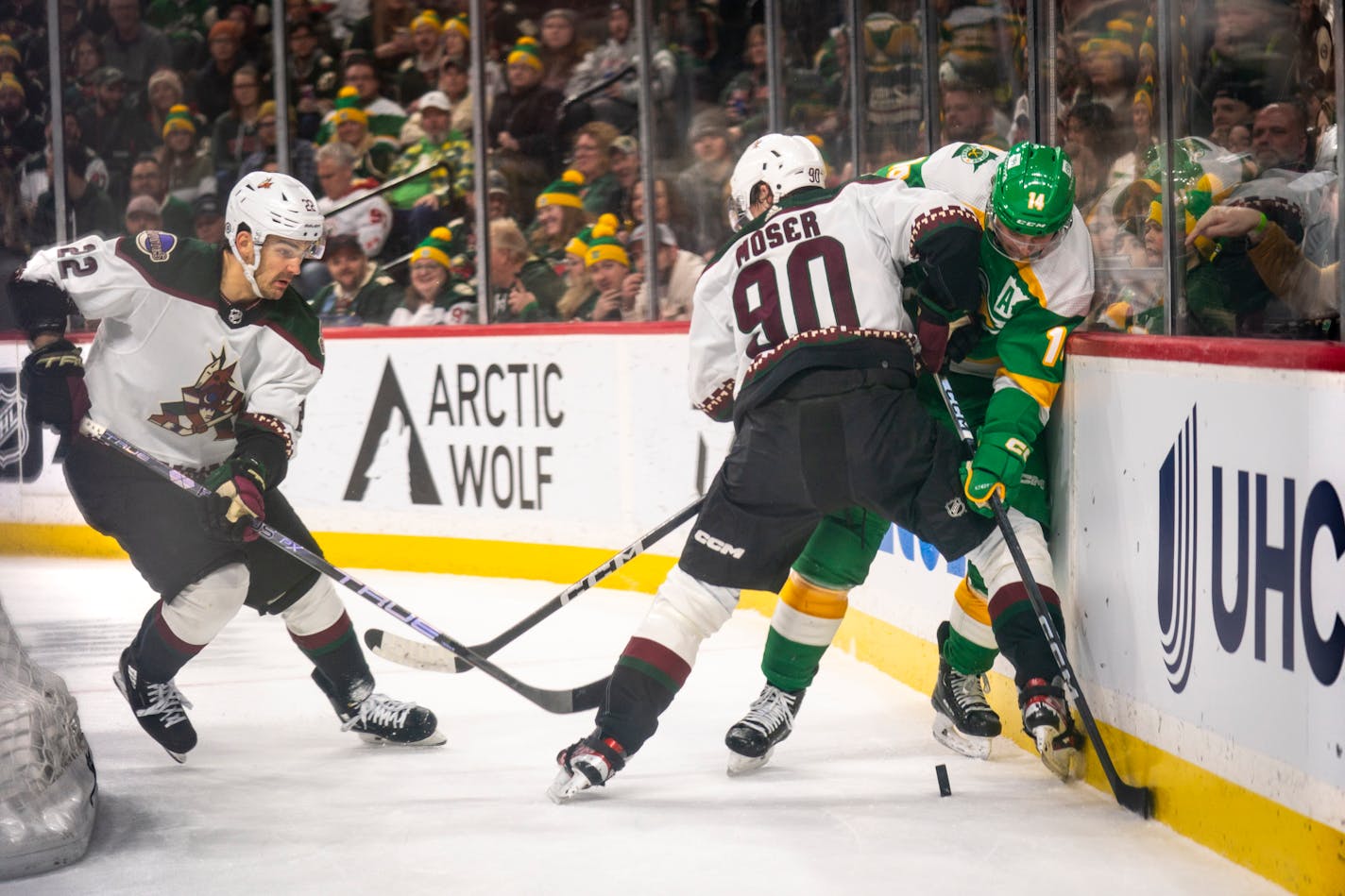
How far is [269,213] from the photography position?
10.0 ft

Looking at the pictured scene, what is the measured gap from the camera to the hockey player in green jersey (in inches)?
112

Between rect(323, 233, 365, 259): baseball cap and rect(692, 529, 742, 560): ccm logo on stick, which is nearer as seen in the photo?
rect(692, 529, 742, 560): ccm logo on stick

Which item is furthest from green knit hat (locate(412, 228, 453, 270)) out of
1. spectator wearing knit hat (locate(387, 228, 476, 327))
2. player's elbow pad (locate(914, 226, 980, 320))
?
player's elbow pad (locate(914, 226, 980, 320))

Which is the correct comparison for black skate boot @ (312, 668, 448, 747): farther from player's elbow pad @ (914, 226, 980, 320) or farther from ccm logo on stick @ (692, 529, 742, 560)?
player's elbow pad @ (914, 226, 980, 320)

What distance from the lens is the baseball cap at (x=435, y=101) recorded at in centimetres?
632

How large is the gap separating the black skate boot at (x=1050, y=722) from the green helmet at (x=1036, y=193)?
0.78 meters

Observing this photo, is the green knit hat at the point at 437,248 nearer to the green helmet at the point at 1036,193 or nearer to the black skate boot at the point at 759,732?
the black skate boot at the point at 759,732

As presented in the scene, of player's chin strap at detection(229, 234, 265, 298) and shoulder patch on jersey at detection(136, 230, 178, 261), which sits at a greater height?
shoulder patch on jersey at detection(136, 230, 178, 261)

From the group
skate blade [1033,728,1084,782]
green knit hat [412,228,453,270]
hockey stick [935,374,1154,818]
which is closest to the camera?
hockey stick [935,374,1154,818]

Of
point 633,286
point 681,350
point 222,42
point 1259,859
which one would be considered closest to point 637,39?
point 633,286

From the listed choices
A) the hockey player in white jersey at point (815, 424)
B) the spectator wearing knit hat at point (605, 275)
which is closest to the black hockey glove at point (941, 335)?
the hockey player in white jersey at point (815, 424)

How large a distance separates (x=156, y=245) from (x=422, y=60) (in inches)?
140

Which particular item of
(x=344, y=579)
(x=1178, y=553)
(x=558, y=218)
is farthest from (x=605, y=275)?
(x=1178, y=553)

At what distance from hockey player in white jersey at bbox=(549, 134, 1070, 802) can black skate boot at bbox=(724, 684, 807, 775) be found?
0.23 meters
